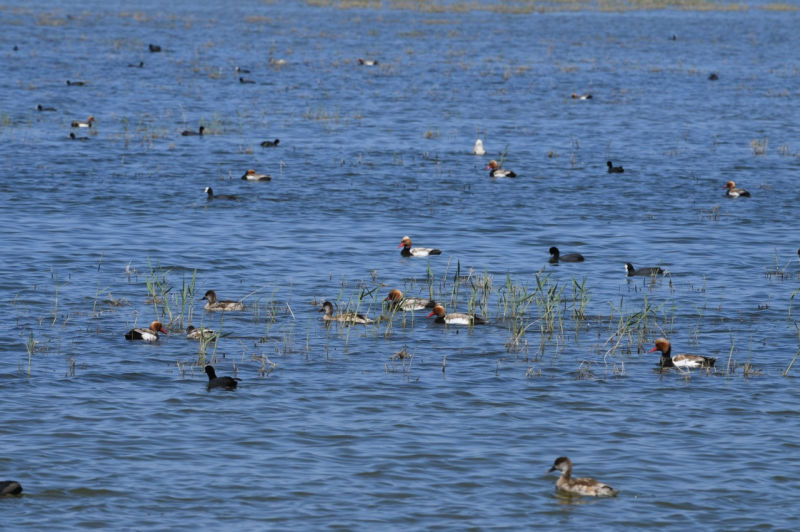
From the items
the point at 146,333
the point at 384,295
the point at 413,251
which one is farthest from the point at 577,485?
the point at 413,251

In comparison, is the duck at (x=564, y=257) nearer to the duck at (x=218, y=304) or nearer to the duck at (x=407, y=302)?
the duck at (x=407, y=302)

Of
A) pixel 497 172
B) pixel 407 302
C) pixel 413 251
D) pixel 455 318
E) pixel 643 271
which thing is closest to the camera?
pixel 455 318

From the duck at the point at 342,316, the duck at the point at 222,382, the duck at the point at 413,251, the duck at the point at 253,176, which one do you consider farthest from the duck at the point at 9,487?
the duck at the point at 253,176

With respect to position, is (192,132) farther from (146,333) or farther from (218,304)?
(146,333)

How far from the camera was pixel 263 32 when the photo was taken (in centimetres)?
8225

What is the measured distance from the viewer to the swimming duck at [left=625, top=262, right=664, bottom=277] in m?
26.0

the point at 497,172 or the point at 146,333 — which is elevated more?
the point at 497,172

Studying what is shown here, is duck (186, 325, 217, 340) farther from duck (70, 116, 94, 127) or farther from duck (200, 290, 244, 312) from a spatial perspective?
duck (70, 116, 94, 127)

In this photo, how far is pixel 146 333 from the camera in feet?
68.2

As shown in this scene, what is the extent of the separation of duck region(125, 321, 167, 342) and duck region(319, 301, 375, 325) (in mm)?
2953

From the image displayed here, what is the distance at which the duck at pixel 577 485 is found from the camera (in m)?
14.9

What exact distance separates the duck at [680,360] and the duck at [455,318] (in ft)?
11.5

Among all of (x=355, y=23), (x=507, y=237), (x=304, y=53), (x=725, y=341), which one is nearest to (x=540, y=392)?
(x=725, y=341)

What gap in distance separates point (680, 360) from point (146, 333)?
8.57 metres
